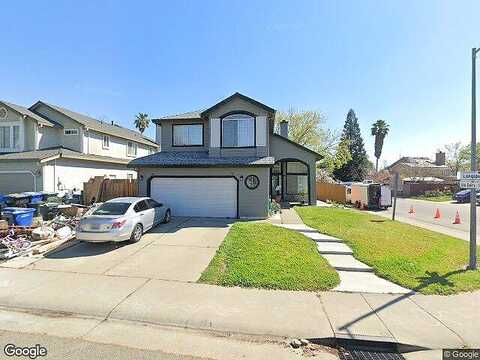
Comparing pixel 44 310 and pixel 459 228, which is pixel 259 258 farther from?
pixel 459 228

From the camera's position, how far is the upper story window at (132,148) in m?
27.1

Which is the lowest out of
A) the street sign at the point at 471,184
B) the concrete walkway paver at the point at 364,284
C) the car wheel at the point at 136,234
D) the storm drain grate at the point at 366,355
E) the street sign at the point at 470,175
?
the storm drain grate at the point at 366,355

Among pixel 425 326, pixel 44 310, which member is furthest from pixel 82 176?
pixel 425 326

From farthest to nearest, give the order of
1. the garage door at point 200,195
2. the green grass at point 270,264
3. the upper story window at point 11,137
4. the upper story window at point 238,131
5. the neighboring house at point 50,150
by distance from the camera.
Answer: the upper story window at point 11,137 < the neighboring house at point 50,150 < the upper story window at point 238,131 < the garage door at point 200,195 < the green grass at point 270,264

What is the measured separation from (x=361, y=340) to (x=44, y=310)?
5.66m

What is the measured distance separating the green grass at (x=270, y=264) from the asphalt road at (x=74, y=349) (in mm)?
2679

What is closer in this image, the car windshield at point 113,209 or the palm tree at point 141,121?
the car windshield at point 113,209

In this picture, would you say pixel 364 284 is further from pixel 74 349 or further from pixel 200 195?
pixel 200 195

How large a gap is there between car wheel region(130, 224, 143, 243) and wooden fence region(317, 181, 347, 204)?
2173cm

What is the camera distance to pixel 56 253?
8875 mm

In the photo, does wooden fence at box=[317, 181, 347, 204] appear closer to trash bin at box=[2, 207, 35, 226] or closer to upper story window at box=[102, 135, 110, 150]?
upper story window at box=[102, 135, 110, 150]

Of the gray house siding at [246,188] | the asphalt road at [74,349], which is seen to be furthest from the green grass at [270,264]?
the gray house siding at [246,188]

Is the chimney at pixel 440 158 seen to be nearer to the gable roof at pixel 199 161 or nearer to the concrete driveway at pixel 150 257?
the gable roof at pixel 199 161

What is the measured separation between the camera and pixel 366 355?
159 inches
